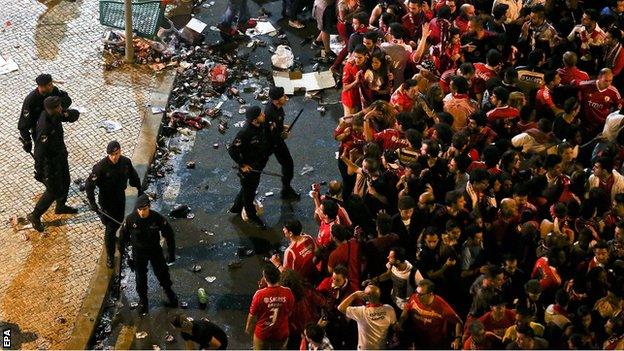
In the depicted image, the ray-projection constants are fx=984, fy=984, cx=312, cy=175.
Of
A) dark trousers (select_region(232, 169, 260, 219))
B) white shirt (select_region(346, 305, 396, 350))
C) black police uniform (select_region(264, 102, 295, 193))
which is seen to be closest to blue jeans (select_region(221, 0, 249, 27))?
black police uniform (select_region(264, 102, 295, 193))

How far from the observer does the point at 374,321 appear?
28.9ft

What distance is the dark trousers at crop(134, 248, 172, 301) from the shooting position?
10367 mm

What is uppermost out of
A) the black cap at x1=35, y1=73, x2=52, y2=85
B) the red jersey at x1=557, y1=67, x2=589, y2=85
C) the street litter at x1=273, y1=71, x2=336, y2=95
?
the black cap at x1=35, y1=73, x2=52, y2=85

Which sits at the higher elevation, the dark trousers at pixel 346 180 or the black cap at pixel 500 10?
the black cap at pixel 500 10

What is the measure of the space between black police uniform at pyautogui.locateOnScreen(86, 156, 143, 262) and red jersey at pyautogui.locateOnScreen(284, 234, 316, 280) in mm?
2304

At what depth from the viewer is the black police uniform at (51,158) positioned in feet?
37.0

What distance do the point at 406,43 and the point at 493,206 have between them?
12.8 ft

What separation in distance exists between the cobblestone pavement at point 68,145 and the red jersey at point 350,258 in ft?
10.8

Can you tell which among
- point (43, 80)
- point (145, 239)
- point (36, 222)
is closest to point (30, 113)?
point (43, 80)

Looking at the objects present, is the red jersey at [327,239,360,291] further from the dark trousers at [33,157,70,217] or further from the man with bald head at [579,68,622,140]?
→ the dark trousers at [33,157,70,217]

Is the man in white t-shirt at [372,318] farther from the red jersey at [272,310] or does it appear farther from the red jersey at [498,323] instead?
the red jersey at [498,323]

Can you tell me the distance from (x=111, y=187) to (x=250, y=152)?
172 centimetres

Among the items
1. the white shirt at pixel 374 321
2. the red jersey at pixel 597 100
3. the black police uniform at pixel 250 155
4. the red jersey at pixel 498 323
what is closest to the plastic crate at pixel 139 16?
the black police uniform at pixel 250 155

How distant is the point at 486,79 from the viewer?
11.8 m
